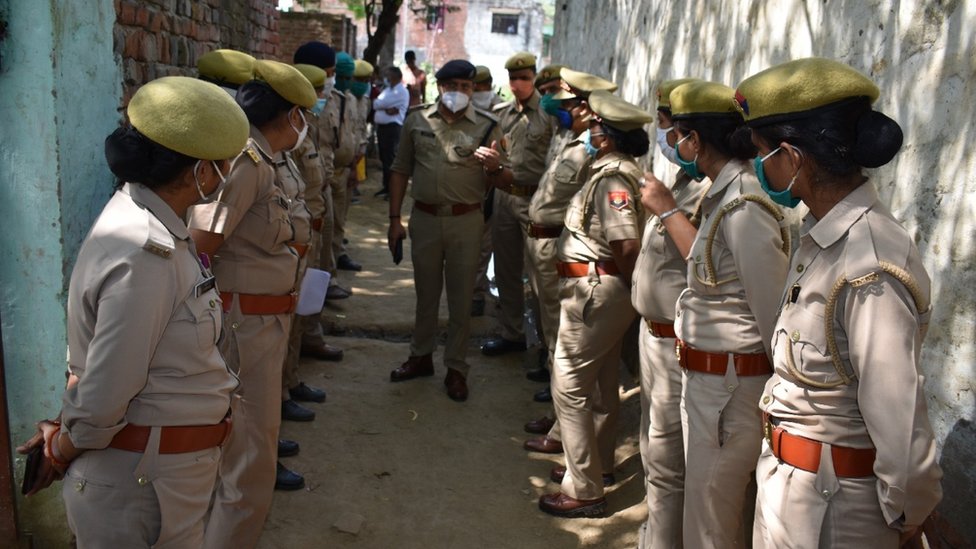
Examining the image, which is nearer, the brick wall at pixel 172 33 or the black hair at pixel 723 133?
the black hair at pixel 723 133

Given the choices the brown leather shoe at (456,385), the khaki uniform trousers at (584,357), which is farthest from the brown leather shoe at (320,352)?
the khaki uniform trousers at (584,357)

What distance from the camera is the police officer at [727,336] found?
2.71 meters

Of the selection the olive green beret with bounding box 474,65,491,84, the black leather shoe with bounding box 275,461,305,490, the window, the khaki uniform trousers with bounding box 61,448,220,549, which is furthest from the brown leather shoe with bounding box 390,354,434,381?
the window

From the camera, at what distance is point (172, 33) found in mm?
4000

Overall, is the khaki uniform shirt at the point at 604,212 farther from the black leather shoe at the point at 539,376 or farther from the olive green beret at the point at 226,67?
the black leather shoe at the point at 539,376

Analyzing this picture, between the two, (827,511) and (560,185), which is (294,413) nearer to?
(560,185)

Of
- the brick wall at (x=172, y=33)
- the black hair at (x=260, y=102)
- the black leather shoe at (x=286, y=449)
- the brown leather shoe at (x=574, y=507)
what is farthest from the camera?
the black leather shoe at (x=286, y=449)

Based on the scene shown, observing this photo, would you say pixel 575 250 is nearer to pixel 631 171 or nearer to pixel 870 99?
pixel 631 171

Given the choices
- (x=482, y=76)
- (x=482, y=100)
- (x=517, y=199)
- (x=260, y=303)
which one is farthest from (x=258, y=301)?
(x=482, y=76)

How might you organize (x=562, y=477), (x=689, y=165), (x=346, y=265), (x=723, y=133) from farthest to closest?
(x=346, y=265) < (x=562, y=477) < (x=689, y=165) < (x=723, y=133)

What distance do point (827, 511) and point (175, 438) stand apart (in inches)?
62.9

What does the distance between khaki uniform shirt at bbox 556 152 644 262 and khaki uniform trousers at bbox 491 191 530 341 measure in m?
2.40

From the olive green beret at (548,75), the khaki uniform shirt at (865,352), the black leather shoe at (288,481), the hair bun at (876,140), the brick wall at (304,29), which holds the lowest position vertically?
the black leather shoe at (288,481)

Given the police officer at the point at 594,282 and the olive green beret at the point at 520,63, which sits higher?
the olive green beret at the point at 520,63
